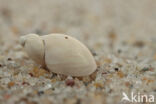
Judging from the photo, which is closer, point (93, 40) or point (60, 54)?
point (60, 54)

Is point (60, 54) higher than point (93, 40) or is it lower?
lower

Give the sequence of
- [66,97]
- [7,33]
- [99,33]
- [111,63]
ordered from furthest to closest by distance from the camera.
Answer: [99,33] → [7,33] → [111,63] → [66,97]

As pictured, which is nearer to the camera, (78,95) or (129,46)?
(78,95)

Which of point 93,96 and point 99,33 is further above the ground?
point 99,33

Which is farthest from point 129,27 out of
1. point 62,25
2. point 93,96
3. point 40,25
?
point 93,96

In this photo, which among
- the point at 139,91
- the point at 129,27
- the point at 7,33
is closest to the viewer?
the point at 139,91

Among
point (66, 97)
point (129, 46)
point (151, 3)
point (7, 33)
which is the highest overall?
point (151, 3)

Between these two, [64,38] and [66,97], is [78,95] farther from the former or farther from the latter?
[64,38]
